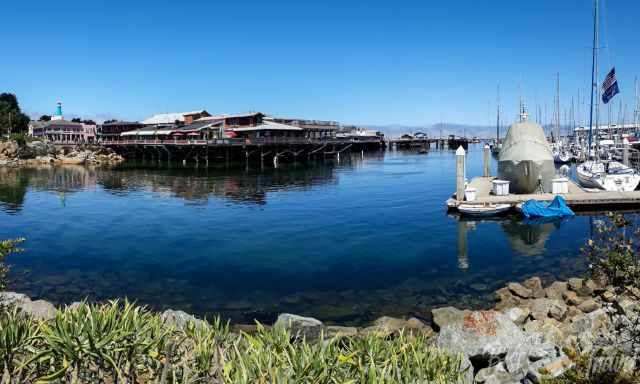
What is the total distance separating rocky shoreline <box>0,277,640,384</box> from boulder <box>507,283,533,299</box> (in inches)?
54.6

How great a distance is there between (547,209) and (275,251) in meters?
18.0

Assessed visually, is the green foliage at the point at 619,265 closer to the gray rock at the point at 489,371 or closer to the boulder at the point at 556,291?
the gray rock at the point at 489,371

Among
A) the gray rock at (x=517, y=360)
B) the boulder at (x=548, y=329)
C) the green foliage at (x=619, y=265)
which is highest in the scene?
the green foliage at (x=619, y=265)

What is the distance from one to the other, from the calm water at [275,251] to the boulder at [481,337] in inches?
206

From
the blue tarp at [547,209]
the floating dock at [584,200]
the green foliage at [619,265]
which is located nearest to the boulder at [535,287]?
the green foliage at [619,265]

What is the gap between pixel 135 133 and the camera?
298ft

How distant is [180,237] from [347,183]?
92.8 feet

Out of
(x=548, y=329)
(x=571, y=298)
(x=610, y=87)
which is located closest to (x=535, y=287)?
(x=571, y=298)

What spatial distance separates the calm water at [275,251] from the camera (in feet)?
55.8

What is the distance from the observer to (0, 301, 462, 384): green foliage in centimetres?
560

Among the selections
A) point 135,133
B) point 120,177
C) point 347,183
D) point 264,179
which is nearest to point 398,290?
point 347,183

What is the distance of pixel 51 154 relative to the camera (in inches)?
3317

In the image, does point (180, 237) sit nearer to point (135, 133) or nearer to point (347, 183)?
point (347, 183)

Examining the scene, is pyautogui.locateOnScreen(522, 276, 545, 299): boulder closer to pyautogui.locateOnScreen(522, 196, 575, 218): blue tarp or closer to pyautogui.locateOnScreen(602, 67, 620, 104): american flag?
pyautogui.locateOnScreen(522, 196, 575, 218): blue tarp
